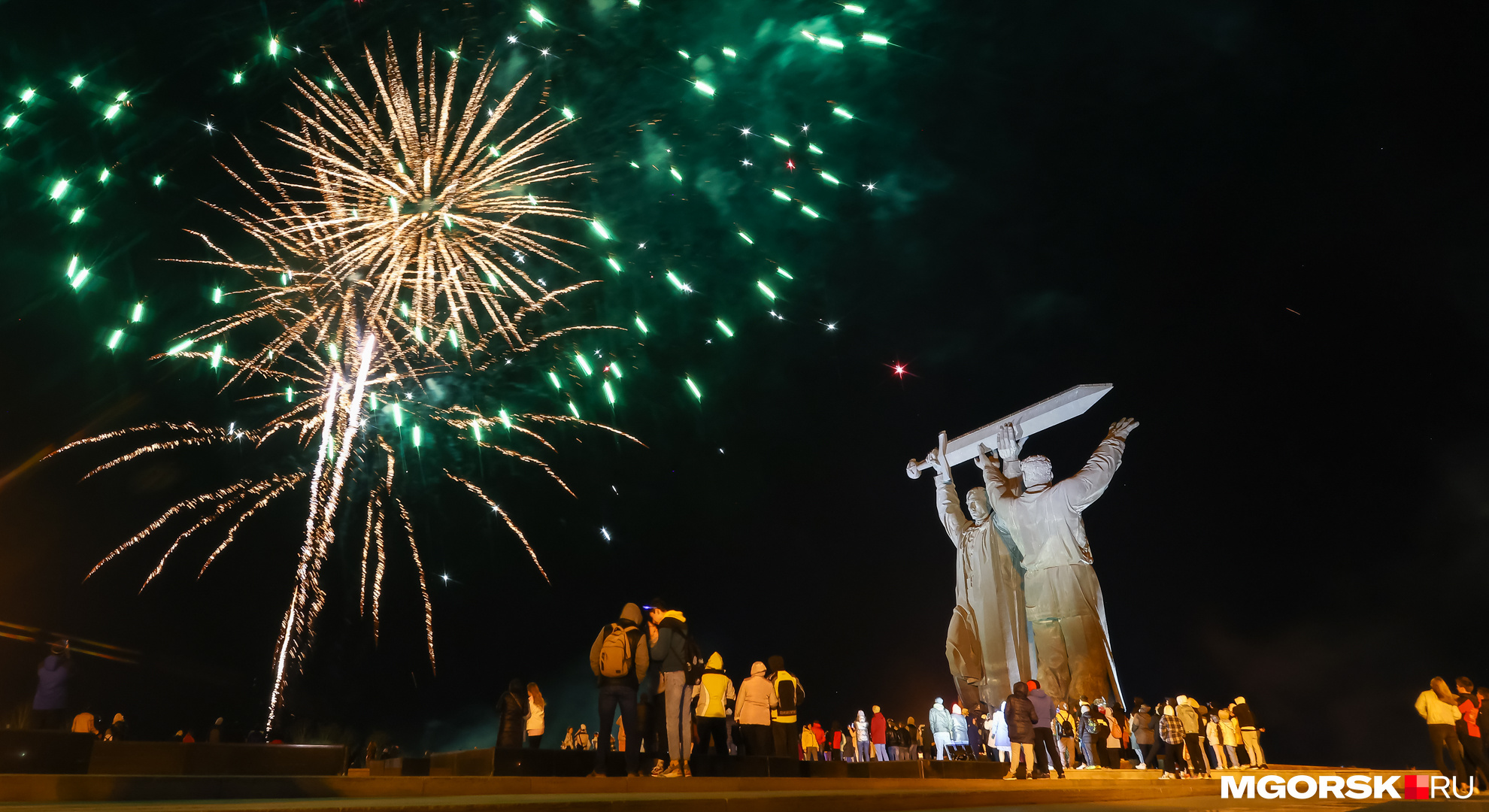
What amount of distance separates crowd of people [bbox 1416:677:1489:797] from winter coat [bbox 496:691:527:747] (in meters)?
10.7

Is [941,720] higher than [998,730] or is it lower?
higher

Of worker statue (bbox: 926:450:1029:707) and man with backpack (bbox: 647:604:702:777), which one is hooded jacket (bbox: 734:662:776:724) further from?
worker statue (bbox: 926:450:1029:707)

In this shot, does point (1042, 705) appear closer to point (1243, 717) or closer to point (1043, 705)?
point (1043, 705)

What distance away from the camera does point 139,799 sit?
6082 mm

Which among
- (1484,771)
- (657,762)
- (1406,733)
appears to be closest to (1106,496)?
(1406,733)

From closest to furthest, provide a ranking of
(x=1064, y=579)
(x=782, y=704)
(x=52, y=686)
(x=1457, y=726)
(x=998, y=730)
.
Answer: (x=782, y=704) → (x=1457, y=726) → (x=52, y=686) → (x=998, y=730) → (x=1064, y=579)

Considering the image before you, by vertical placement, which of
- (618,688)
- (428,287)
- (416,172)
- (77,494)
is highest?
(416,172)

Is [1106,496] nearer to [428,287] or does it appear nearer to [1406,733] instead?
[1406,733]

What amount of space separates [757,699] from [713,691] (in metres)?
0.78

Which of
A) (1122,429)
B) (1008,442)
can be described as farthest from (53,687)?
(1122,429)

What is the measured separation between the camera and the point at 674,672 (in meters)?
8.92

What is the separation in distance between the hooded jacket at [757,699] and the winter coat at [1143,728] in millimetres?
9260

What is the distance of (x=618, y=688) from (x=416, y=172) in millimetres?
12347

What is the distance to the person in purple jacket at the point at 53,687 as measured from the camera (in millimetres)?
10164
